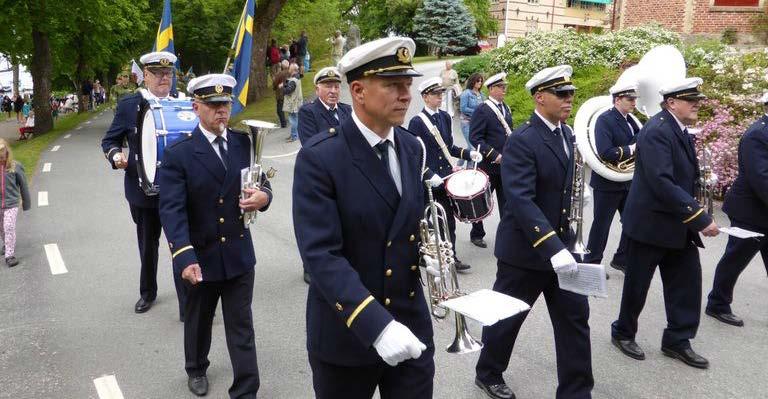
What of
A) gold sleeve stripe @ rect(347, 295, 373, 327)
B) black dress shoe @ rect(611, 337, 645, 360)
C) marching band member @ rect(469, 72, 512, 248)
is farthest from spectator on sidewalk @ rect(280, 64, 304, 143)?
gold sleeve stripe @ rect(347, 295, 373, 327)

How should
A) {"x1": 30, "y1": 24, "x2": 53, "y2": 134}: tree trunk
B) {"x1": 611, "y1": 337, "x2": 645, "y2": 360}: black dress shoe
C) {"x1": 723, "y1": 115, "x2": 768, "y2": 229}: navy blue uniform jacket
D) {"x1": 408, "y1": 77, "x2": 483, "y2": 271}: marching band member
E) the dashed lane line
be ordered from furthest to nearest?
{"x1": 30, "y1": 24, "x2": 53, "y2": 134}: tree trunk
the dashed lane line
{"x1": 408, "y1": 77, "x2": 483, "y2": 271}: marching band member
{"x1": 723, "y1": 115, "x2": 768, "y2": 229}: navy blue uniform jacket
{"x1": 611, "y1": 337, "x2": 645, "y2": 360}: black dress shoe

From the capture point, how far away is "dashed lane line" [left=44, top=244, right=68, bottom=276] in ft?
23.4

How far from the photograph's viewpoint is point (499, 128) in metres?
7.46

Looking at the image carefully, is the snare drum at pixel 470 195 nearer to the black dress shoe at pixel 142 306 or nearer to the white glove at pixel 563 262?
the white glove at pixel 563 262

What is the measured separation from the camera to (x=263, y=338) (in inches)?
206

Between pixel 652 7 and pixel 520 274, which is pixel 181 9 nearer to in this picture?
pixel 652 7

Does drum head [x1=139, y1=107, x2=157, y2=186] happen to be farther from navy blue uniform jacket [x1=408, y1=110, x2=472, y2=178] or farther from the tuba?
the tuba

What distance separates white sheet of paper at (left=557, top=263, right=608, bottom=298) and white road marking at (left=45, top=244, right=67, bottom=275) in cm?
594

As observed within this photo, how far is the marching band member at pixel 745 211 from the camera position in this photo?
5.18 meters

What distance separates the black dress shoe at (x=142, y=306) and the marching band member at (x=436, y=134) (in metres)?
3.21

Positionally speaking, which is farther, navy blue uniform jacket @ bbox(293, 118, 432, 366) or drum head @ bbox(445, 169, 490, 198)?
Result: drum head @ bbox(445, 169, 490, 198)

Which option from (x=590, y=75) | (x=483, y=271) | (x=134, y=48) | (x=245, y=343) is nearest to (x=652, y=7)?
(x=590, y=75)

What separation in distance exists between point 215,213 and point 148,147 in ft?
4.15

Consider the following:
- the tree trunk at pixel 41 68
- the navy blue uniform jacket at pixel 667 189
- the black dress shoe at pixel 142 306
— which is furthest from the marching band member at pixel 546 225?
the tree trunk at pixel 41 68
